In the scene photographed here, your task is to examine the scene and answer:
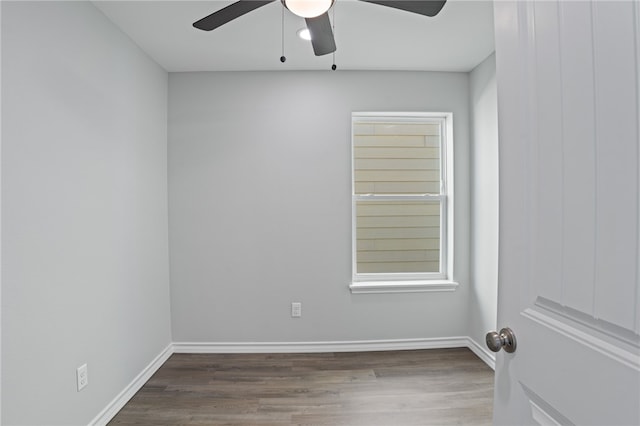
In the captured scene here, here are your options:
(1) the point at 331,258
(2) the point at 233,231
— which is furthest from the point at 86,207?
(1) the point at 331,258

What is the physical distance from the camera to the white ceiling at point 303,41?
1977 millimetres

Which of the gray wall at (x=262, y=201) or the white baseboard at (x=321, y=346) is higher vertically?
the gray wall at (x=262, y=201)

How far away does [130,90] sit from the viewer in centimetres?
228

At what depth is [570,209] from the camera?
58 centimetres

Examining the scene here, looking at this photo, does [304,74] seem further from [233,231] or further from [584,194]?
[584,194]

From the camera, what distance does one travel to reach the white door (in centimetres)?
48

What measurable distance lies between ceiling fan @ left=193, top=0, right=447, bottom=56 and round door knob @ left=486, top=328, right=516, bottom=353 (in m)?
1.37

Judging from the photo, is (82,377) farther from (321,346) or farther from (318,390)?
(321,346)

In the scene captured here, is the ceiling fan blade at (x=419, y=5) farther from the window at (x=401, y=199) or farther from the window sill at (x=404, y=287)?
the window sill at (x=404, y=287)

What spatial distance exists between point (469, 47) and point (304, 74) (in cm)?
134

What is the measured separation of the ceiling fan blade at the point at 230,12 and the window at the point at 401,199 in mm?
1618

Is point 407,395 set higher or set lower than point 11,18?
lower

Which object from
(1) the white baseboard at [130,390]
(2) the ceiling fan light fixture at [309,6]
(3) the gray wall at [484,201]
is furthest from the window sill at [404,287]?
(2) the ceiling fan light fixture at [309,6]

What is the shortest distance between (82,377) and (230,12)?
2.08 metres
